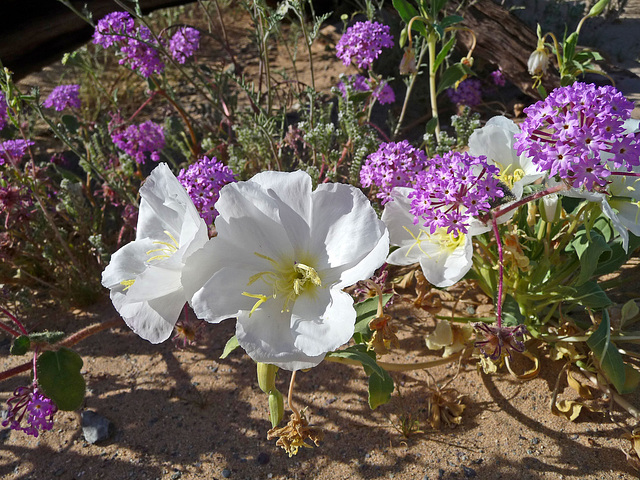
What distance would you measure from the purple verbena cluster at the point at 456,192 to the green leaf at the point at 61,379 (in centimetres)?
104

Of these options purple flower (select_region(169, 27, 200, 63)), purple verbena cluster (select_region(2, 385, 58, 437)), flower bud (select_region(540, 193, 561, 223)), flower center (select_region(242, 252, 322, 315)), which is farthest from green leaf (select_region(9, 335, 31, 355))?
purple flower (select_region(169, 27, 200, 63))

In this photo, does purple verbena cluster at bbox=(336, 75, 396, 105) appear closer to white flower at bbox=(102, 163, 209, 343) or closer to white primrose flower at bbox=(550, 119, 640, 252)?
white primrose flower at bbox=(550, 119, 640, 252)

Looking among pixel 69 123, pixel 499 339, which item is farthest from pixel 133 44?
pixel 499 339

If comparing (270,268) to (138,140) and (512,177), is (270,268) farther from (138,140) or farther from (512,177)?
(138,140)

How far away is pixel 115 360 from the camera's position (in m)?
2.17

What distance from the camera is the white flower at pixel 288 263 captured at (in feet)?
3.16

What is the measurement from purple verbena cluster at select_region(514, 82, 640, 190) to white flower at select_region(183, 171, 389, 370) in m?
0.40

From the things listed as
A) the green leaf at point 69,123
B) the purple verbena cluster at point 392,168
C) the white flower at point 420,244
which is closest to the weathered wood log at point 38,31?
the green leaf at point 69,123

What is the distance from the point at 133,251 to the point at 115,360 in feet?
3.98

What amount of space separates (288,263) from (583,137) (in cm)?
65

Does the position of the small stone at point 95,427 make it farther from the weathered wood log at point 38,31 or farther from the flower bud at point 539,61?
the weathered wood log at point 38,31

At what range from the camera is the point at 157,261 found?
959 mm

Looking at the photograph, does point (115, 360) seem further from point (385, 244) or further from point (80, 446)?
point (385, 244)

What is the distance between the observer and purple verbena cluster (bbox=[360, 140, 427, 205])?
1653 millimetres
